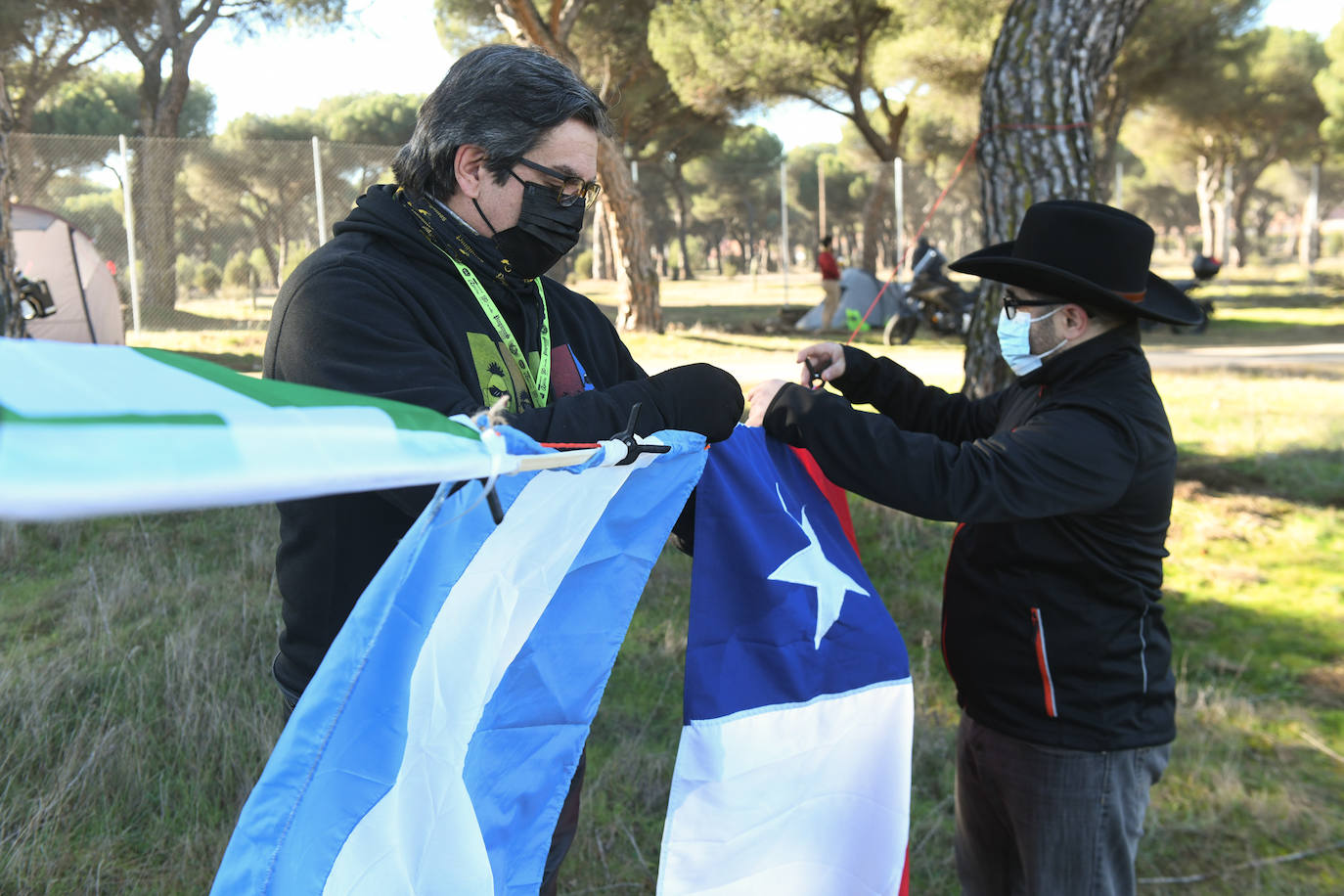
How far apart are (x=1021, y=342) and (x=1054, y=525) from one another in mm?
476

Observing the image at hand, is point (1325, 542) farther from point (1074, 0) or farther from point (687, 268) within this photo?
point (687, 268)

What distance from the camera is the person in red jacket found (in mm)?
17281

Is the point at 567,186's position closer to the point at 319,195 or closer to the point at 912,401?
the point at 912,401

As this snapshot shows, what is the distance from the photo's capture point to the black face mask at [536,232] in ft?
6.70

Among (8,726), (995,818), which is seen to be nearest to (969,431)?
→ (995,818)

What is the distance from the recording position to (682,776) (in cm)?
211

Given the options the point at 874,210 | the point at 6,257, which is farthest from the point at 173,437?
the point at 874,210

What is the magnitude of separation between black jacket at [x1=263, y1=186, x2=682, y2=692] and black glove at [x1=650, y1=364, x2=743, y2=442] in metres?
0.03

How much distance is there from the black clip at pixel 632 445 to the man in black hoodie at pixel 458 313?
0.03m

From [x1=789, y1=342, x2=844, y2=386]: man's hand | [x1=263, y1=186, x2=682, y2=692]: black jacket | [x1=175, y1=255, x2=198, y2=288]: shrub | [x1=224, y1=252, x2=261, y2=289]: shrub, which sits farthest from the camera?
[x1=175, y1=255, x2=198, y2=288]: shrub

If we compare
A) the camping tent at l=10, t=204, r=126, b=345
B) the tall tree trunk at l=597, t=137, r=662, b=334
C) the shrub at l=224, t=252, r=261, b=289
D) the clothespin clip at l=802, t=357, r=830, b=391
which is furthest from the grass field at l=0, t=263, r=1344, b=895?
the shrub at l=224, t=252, r=261, b=289

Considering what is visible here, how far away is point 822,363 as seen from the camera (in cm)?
284

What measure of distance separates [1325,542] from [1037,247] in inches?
197

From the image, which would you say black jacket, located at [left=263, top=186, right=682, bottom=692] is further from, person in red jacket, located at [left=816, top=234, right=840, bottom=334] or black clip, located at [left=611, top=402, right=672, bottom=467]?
person in red jacket, located at [left=816, top=234, right=840, bottom=334]
